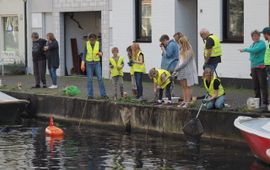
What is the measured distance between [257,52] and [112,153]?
13.4 ft

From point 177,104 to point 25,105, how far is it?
4.76 m

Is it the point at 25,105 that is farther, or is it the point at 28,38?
the point at 28,38

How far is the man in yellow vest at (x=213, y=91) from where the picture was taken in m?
15.3

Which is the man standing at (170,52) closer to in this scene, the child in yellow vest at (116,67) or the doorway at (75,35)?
the child in yellow vest at (116,67)

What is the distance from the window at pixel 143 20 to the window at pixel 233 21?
11.2 ft

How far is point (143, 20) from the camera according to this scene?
2495 centimetres

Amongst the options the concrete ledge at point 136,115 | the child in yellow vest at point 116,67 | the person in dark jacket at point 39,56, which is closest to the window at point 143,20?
the person in dark jacket at point 39,56

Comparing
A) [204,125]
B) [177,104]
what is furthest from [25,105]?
[204,125]

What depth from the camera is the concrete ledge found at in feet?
49.9

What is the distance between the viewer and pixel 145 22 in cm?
2483

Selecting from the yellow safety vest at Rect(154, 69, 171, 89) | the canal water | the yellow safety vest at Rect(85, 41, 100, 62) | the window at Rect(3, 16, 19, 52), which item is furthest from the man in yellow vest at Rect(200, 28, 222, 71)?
the window at Rect(3, 16, 19, 52)

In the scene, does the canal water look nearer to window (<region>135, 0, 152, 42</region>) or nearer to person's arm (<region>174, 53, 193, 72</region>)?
person's arm (<region>174, 53, 193, 72</region>)

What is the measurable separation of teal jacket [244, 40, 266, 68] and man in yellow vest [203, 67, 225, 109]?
4.01 feet

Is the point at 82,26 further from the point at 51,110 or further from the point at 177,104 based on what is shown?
the point at 177,104
